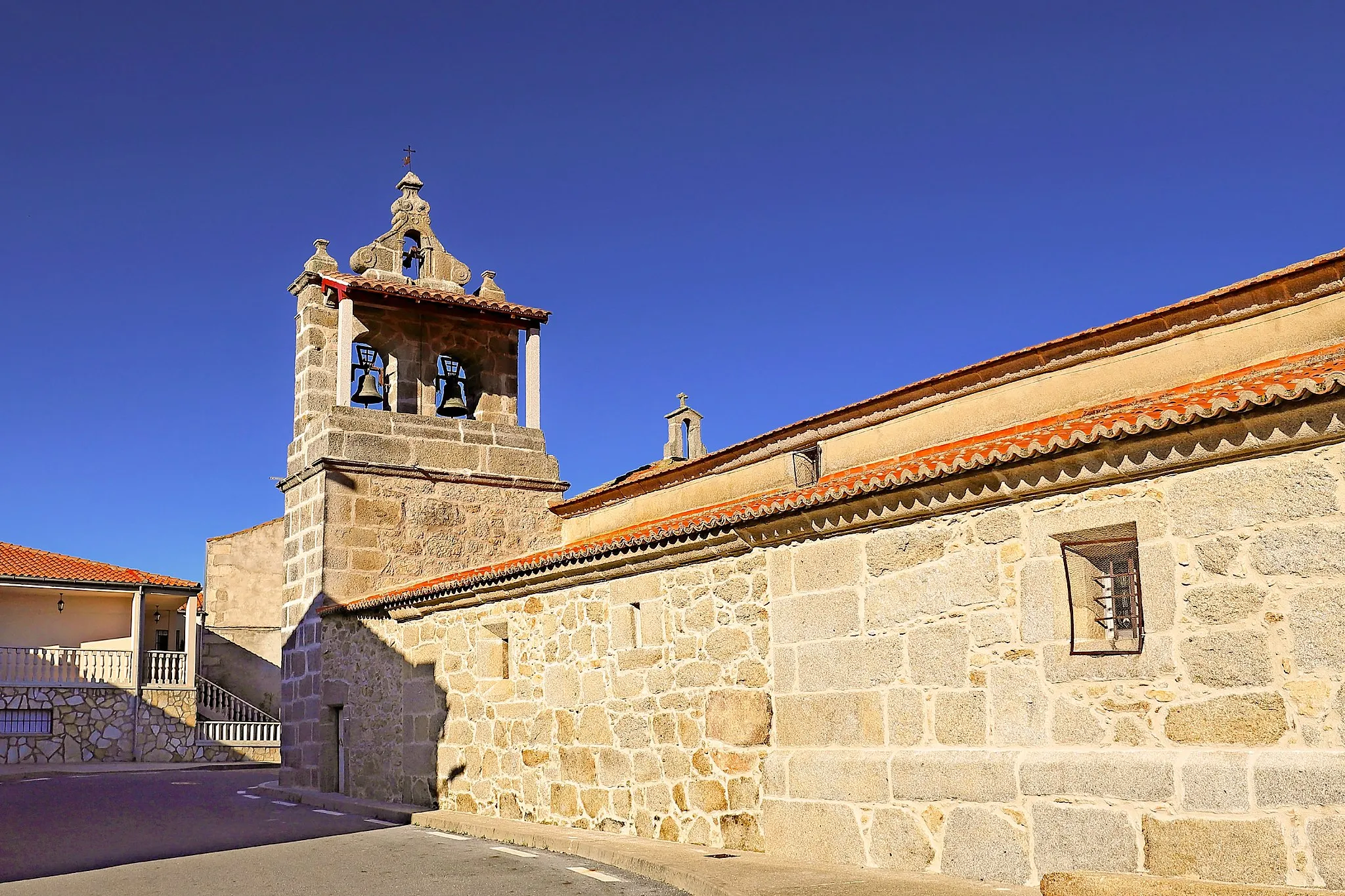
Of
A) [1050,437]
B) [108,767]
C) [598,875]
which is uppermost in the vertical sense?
[1050,437]

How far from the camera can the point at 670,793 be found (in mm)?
9828

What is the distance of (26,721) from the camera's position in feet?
85.4

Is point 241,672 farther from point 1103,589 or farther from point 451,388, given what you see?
point 1103,589

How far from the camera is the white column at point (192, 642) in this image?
2805 centimetres

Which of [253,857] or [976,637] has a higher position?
[976,637]

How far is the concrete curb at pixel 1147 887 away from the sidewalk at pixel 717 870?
0.83 meters

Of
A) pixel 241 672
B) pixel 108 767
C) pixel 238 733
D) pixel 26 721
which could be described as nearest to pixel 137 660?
pixel 26 721

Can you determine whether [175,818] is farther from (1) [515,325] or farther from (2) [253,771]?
(2) [253,771]

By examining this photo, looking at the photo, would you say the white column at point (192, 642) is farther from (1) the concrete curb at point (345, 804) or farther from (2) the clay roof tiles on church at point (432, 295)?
(2) the clay roof tiles on church at point (432, 295)

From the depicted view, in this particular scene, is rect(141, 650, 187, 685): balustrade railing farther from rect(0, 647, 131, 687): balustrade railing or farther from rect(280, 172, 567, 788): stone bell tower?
rect(280, 172, 567, 788): stone bell tower

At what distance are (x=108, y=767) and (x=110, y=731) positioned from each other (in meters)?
2.69

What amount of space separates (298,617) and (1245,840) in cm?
1398

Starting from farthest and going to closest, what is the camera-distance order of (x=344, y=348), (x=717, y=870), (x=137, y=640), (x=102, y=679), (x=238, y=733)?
(x=238, y=733) < (x=137, y=640) < (x=102, y=679) < (x=344, y=348) < (x=717, y=870)

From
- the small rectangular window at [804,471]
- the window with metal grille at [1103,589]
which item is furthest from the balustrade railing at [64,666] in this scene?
the window with metal grille at [1103,589]
